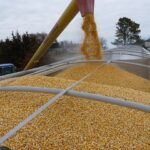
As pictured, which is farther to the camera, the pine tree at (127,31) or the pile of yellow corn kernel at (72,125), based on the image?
the pine tree at (127,31)

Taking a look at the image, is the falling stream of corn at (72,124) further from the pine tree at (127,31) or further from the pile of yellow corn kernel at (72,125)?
the pine tree at (127,31)

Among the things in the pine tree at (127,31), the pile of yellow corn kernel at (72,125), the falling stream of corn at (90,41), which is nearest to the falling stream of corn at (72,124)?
the pile of yellow corn kernel at (72,125)

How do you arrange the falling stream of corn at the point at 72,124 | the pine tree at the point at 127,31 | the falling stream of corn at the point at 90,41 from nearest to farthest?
the falling stream of corn at the point at 72,124 → the falling stream of corn at the point at 90,41 → the pine tree at the point at 127,31

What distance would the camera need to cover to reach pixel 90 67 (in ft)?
34.4

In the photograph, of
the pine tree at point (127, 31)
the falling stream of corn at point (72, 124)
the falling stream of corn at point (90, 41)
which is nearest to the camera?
the falling stream of corn at point (72, 124)

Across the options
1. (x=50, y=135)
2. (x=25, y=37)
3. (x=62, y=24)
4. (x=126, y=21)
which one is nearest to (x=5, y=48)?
(x=25, y=37)

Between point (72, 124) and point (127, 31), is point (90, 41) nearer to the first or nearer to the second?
point (72, 124)

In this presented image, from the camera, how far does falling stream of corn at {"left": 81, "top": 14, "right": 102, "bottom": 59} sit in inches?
421

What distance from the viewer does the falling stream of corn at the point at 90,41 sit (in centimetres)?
1070

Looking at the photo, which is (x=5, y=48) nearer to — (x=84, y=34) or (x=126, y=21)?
(x=126, y=21)

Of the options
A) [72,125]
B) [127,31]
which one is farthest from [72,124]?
[127,31]

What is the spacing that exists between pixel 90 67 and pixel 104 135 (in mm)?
5811

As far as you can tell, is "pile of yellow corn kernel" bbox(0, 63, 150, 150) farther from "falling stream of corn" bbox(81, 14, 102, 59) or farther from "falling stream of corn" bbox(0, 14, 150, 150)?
"falling stream of corn" bbox(81, 14, 102, 59)

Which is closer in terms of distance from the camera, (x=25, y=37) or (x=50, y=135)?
(x=50, y=135)
